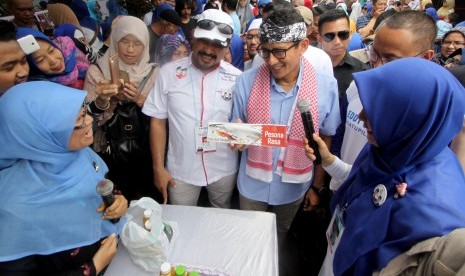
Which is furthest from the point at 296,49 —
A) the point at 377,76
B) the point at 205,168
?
the point at 205,168

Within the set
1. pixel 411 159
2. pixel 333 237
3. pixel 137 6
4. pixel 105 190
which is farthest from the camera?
pixel 137 6

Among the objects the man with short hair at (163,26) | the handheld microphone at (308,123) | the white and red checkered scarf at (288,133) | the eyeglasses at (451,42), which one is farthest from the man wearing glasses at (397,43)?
the man with short hair at (163,26)

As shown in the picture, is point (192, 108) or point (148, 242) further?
point (192, 108)

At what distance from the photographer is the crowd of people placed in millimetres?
1163

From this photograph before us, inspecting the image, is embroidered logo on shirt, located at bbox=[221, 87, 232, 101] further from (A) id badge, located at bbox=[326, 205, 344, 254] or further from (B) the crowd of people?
(A) id badge, located at bbox=[326, 205, 344, 254]

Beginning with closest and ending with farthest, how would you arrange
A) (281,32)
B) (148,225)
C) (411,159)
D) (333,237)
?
(411,159) → (148,225) → (333,237) → (281,32)

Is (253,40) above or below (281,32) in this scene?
below

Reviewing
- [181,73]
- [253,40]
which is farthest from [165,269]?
[253,40]

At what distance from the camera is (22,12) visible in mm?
3525

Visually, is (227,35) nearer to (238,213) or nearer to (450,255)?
(238,213)

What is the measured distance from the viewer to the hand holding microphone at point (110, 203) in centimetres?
138

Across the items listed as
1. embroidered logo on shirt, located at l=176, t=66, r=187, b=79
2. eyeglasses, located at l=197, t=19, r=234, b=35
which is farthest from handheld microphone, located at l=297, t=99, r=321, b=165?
embroidered logo on shirt, located at l=176, t=66, r=187, b=79

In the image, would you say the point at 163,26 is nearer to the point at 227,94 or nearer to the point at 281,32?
the point at 227,94

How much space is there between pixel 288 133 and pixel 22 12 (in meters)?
3.64
